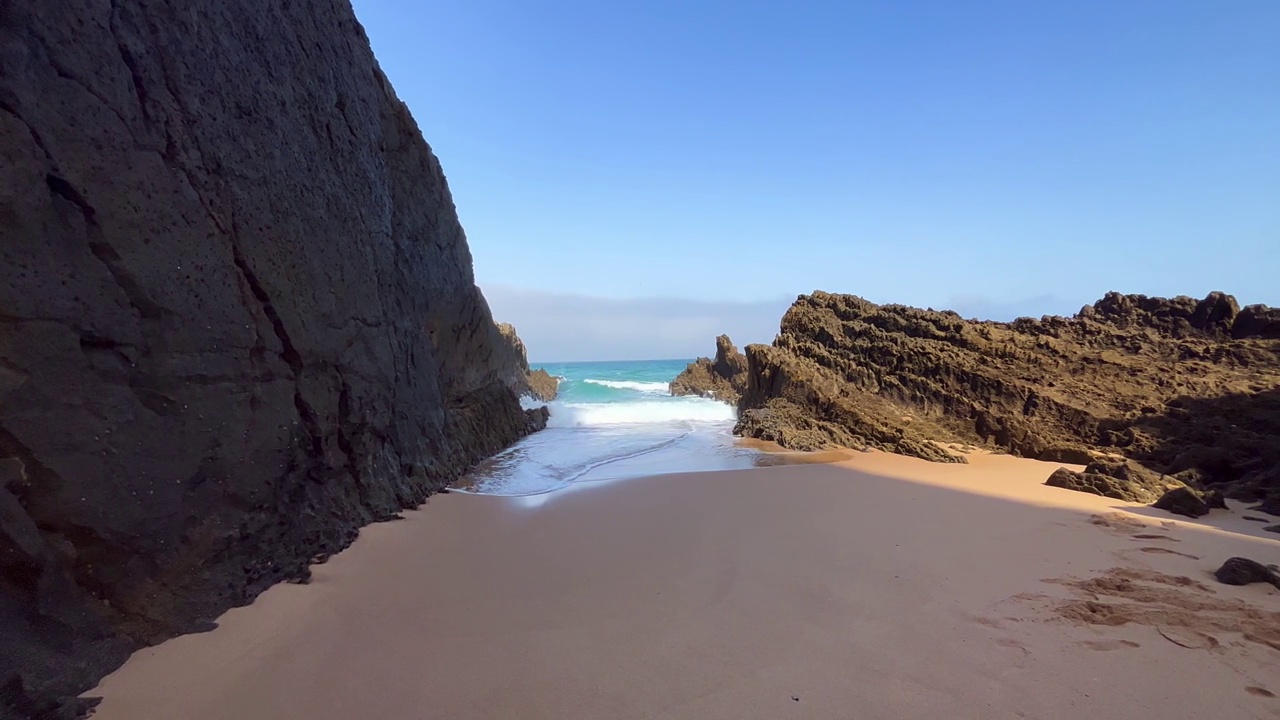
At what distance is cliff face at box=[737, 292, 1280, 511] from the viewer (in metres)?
6.65

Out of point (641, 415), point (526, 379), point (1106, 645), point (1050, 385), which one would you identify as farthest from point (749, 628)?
point (526, 379)

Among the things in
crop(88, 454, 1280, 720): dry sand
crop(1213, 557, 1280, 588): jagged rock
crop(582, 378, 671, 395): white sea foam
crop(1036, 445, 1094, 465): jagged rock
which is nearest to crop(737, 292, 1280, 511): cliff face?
crop(1036, 445, 1094, 465): jagged rock

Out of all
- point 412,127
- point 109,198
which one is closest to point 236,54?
point 109,198

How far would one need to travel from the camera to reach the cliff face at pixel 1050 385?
6648mm

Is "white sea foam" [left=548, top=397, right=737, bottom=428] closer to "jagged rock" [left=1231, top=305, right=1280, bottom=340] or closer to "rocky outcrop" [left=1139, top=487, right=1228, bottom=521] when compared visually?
"jagged rock" [left=1231, top=305, right=1280, bottom=340]

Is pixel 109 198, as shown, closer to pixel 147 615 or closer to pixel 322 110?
pixel 147 615

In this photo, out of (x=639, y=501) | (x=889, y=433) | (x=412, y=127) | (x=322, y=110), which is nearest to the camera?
(x=322, y=110)

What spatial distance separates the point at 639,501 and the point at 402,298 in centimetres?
308

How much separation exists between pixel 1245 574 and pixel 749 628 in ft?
8.91

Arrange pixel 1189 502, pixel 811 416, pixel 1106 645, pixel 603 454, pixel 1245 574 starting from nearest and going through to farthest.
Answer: pixel 1106 645
pixel 1245 574
pixel 1189 502
pixel 603 454
pixel 811 416

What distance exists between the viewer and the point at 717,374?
1088 inches

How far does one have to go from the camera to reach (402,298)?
5562 mm

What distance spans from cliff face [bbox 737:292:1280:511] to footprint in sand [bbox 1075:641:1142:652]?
145 inches

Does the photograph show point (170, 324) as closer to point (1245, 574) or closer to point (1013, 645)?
point (1013, 645)
